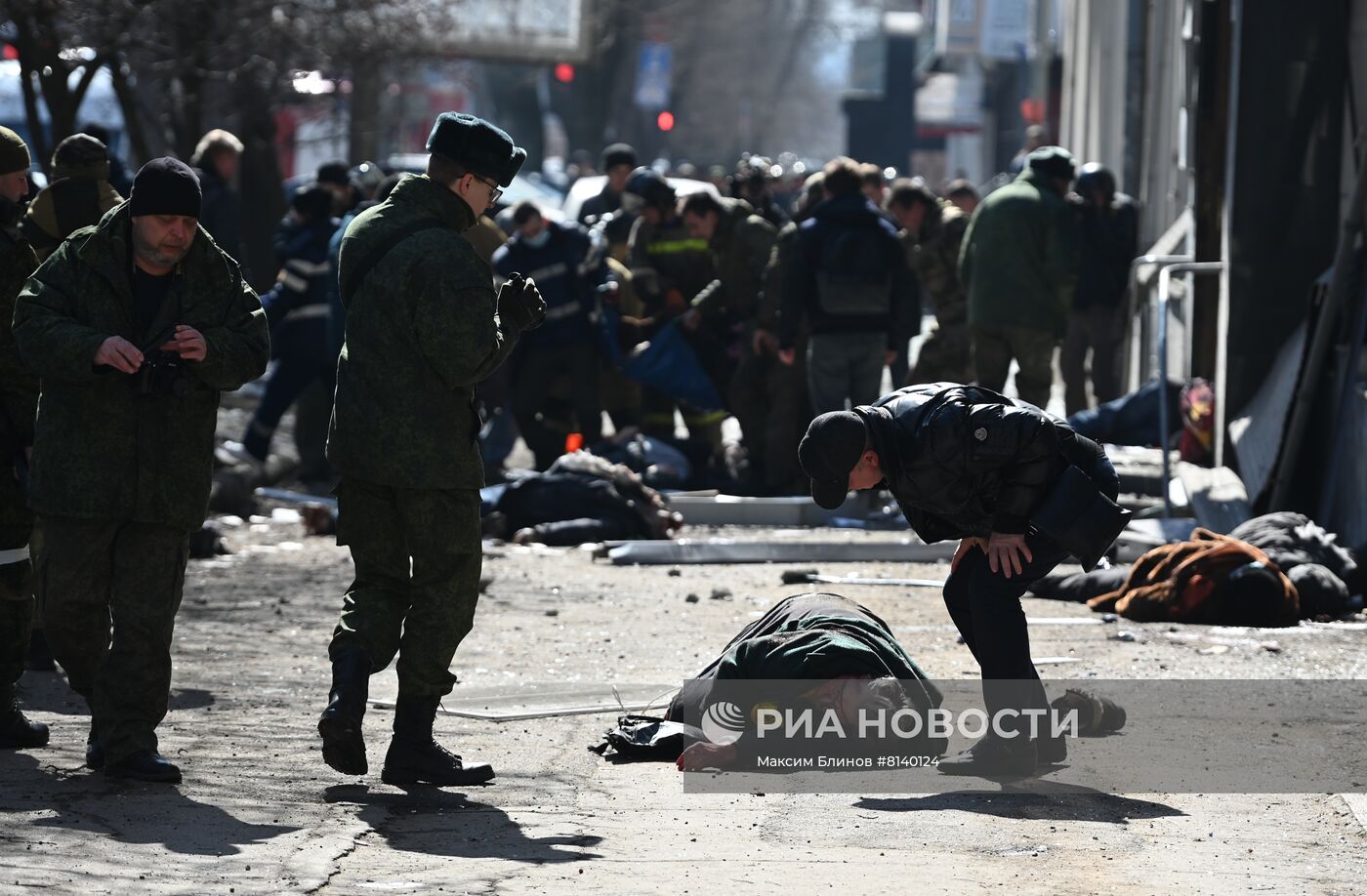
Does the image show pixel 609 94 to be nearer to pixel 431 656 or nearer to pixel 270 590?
pixel 270 590

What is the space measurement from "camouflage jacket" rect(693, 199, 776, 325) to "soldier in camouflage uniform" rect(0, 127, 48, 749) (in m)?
7.84

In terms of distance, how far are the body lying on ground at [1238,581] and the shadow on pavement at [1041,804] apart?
3.11m

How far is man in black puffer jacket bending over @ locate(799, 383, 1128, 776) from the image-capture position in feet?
19.2

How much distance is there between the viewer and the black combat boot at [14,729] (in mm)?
6422

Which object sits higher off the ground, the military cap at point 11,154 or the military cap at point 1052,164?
the military cap at point 11,154

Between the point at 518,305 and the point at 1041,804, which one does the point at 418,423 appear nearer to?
the point at 518,305

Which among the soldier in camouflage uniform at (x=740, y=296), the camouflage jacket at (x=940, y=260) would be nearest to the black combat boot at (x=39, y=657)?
the soldier in camouflage uniform at (x=740, y=296)

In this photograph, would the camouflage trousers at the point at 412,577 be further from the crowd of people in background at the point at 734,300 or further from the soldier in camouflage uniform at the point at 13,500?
the crowd of people in background at the point at 734,300

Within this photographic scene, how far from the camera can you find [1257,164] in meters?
11.7

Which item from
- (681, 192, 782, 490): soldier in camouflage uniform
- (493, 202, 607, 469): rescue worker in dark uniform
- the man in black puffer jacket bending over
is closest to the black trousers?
the man in black puffer jacket bending over

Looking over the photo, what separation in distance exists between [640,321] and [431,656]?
826 cm

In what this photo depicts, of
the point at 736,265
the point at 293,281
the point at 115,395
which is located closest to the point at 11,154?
the point at 115,395

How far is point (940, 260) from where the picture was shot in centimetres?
1420

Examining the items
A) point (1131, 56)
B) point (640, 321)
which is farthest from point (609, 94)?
point (640, 321)
